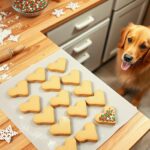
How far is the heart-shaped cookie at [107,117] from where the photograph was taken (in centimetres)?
97

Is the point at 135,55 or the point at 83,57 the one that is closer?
the point at 135,55

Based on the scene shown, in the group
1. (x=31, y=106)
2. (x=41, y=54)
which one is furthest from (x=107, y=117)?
(x=41, y=54)

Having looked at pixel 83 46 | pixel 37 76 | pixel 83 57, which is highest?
pixel 37 76

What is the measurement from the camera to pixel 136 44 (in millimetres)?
1389

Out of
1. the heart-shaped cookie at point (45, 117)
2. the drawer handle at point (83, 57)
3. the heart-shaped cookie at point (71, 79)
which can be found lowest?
the drawer handle at point (83, 57)

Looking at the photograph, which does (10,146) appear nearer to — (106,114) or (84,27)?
(106,114)

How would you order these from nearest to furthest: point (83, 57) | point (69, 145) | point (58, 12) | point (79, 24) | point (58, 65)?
point (69, 145)
point (58, 65)
point (58, 12)
point (79, 24)
point (83, 57)

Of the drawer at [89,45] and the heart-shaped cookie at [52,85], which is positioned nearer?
the heart-shaped cookie at [52,85]

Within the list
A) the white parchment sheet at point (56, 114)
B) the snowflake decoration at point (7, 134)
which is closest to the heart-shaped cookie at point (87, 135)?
the white parchment sheet at point (56, 114)

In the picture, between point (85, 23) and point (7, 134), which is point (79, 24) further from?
point (7, 134)

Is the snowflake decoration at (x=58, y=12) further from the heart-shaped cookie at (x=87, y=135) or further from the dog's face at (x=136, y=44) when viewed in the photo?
the heart-shaped cookie at (x=87, y=135)

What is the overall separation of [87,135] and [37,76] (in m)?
0.34

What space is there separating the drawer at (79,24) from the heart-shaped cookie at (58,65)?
264mm

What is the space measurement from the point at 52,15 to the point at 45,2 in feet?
0.25
